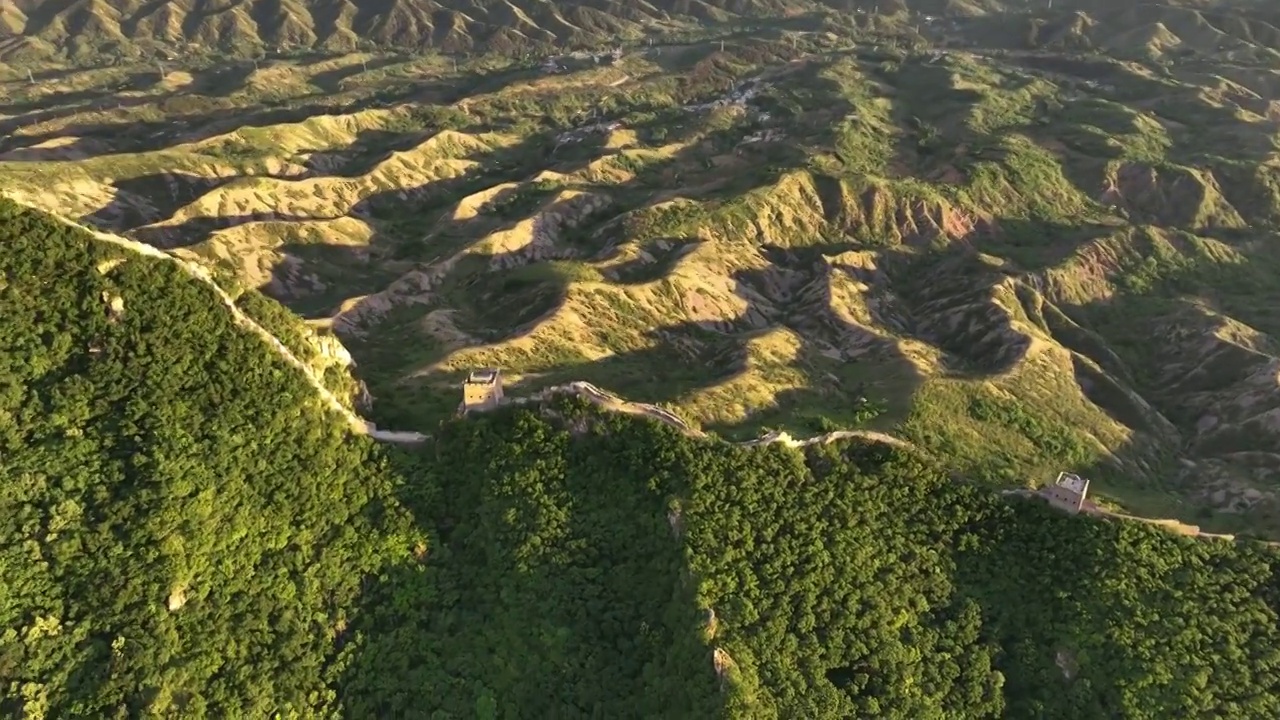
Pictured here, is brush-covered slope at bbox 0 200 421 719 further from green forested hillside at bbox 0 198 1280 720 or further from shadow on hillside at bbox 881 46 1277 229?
shadow on hillside at bbox 881 46 1277 229

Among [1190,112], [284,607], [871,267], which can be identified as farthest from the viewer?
[1190,112]

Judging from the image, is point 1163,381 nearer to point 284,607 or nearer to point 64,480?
point 284,607

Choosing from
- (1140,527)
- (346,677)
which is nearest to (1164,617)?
(1140,527)

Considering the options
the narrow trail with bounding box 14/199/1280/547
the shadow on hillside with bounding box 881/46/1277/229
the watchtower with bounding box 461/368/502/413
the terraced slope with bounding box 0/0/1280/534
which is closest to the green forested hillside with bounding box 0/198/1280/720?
the narrow trail with bounding box 14/199/1280/547

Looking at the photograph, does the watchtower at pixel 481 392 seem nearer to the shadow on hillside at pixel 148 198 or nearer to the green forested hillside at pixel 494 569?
the green forested hillside at pixel 494 569

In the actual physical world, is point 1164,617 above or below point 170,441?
below

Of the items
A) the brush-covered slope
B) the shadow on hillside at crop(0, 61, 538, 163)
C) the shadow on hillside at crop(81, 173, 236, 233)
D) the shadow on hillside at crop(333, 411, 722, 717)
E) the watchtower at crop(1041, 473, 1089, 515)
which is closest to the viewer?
the brush-covered slope

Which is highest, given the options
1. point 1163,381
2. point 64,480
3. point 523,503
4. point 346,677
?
point 64,480
